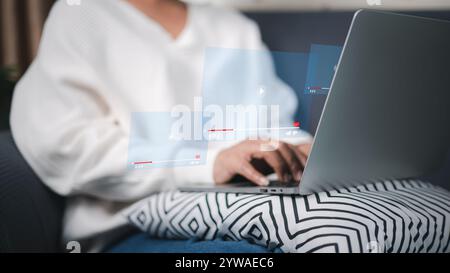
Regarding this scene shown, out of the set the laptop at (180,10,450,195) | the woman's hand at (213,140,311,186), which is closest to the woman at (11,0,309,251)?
the woman's hand at (213,140,311,186)

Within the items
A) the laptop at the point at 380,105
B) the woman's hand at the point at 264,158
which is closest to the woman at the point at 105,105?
the woman's hand at the point at 264,158

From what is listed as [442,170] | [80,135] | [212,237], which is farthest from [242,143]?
[442,170]

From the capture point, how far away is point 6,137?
0.83 m

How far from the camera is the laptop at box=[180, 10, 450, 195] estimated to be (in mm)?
619

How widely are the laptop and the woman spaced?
0.12m

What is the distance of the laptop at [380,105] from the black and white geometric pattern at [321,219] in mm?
30

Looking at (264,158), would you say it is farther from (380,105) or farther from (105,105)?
(105,105)

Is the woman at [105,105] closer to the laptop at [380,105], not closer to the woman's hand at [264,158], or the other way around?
the woman's hand at [264,158]

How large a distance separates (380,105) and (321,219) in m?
0.19

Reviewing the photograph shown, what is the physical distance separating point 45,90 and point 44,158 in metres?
0.12

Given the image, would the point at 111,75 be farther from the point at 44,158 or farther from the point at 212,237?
the point at 212,237

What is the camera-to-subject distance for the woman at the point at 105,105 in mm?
836

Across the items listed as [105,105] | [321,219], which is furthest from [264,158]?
[105,105]

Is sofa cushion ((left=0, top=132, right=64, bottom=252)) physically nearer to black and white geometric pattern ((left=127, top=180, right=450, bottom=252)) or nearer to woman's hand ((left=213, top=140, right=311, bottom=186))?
black and white geometric pattern ((left=127, top=180, right=450, bottom=252))
